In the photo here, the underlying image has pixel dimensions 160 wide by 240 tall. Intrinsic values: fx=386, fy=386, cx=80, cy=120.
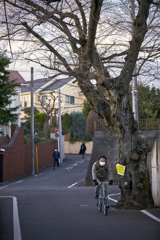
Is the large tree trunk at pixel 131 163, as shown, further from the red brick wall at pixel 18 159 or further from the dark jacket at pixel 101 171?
the red brick wall at pixel 18 159

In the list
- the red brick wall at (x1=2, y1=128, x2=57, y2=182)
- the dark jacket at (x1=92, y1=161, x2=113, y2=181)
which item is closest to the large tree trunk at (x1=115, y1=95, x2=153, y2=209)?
the dark jacket at (x1=92, y1=161, x2=113, y2=181)

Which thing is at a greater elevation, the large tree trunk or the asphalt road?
the large tree trunk

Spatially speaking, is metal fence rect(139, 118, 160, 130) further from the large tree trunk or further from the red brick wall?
the large tree trunk

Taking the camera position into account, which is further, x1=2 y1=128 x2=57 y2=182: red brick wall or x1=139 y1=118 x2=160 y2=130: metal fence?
x1=2 y1=128 x2=57 y2=182: red brick wall

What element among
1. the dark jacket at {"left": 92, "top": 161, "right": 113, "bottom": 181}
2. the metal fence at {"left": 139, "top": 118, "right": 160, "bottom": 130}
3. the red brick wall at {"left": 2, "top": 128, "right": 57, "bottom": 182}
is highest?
the metal fence at {"left": 139, "top": 118, "right": 160, "bottom": 130}

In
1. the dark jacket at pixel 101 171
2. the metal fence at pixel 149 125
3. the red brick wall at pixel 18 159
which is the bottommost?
the red brick wall at pixel 18 159

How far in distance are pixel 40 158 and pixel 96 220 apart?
28.9m

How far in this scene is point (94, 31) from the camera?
11.4 m

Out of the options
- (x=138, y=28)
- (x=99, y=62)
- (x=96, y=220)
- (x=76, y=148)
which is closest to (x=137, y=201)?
(x=96, y=220)

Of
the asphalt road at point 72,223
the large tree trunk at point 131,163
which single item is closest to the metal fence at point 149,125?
the asphalt road at point 72,223

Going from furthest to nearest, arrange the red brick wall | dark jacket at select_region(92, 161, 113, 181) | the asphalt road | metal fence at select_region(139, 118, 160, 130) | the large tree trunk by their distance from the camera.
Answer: the red brick wall < metal fence at select_region(139, 118, 160, 130) < the large tree trunk < dark jacket at select_region(92, 161, 113, 181) < the asphalt road

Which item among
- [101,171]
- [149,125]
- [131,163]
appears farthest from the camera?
[149,125]

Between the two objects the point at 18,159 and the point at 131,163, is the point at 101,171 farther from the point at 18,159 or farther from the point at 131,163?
the point at 18,159

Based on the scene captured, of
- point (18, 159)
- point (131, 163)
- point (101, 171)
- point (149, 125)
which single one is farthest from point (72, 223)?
point (18, 159)
